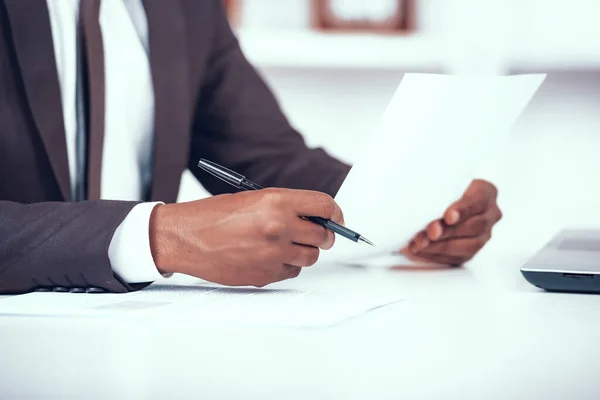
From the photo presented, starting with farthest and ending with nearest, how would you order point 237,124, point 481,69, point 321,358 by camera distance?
point 481,69, point 237,124, point 321,358

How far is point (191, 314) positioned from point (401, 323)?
190 millimetres

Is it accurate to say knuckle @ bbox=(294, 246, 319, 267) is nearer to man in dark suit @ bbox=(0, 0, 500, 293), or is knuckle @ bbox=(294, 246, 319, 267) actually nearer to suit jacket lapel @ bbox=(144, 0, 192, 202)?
man in dark suit @ bbox=(0, 0, 500, 293)

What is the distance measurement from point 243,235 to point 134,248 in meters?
0.12

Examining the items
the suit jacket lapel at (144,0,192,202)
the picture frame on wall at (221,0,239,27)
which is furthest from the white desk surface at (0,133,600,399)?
the picture frame on wall at (221,0,239,27)

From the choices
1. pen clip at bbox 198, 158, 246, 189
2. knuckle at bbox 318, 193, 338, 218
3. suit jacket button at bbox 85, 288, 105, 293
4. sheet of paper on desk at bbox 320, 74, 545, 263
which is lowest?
suit jacket button at bbox 85, 288, 105, 293

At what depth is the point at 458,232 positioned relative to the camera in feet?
3.93

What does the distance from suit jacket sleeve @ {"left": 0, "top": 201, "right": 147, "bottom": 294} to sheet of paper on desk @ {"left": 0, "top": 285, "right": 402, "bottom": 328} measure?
0.02 meters

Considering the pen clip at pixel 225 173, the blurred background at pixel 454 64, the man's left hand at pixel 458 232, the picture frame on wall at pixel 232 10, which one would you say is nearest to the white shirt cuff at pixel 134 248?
the pen clip at pixel 225 173

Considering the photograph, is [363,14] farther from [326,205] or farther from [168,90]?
[326,205]

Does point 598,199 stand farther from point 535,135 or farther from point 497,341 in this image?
point 497,341

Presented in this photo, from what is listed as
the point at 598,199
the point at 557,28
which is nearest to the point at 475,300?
the point at 557,28

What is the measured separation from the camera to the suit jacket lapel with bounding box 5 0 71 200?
1150 mm

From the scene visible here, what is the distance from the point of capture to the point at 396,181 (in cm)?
99

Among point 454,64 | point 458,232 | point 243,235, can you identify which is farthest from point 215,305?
point 454,64
